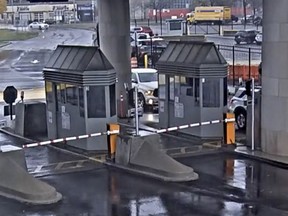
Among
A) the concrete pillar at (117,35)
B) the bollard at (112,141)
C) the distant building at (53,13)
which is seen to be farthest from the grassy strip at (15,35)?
the bollard at (112,141)

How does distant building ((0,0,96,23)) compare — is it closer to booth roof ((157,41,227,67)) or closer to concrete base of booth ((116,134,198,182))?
booth roof ((157,41,227,67))

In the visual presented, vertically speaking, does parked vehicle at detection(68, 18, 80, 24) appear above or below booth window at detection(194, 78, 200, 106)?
below

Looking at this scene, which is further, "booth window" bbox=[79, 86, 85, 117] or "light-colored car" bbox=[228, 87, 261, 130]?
"light-colored car" bbox=[228, 87, 261, 130]

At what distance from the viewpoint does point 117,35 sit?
2744cm

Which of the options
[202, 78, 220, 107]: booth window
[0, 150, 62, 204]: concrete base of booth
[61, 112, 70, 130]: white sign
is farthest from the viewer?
[202, 78, 220, 107]: booth window

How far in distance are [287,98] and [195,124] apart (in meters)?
2.90

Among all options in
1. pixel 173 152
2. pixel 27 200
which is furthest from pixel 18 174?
pixel 173 152

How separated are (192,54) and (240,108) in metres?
2.76

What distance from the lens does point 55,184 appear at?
624 inches

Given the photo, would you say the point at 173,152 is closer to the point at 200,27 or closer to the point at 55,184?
the point at 55,184

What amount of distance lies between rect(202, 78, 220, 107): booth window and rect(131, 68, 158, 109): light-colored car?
274 inches

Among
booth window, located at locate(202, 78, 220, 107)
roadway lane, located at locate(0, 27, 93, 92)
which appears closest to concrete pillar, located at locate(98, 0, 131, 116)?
booth window, located at locate(202, 78, 220, 107)

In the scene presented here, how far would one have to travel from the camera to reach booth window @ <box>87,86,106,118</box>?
19.1 meters

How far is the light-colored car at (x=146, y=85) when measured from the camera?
91.9 feet
